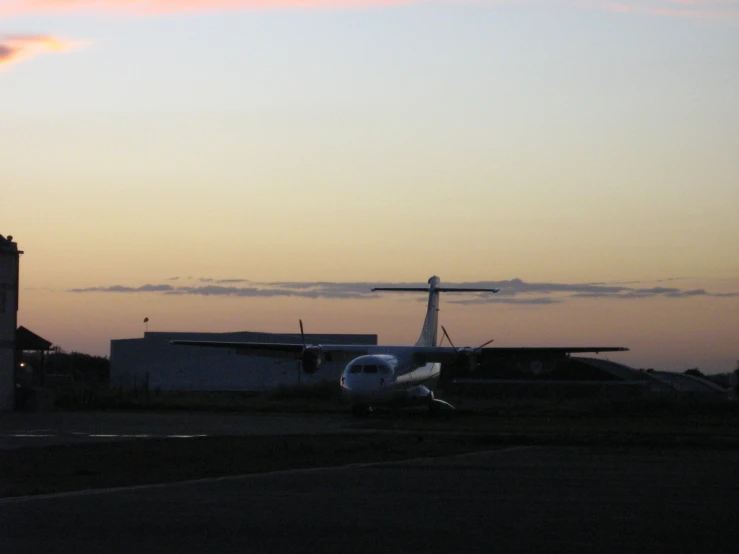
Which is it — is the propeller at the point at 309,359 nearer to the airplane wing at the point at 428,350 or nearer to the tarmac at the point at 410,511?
the airplane wing at the point at 428,350

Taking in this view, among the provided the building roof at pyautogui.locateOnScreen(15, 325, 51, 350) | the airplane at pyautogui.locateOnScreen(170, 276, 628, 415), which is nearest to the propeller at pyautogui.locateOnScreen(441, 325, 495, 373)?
the airplane at pyautogui.locateOnScreen(170, 276, 628, 415)

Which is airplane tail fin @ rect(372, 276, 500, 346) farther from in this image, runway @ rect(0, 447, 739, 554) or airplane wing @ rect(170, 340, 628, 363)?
runway @ rect(0, 447, 739, 554)

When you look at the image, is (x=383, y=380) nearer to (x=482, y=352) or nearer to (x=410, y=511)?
(x=482, y=352)

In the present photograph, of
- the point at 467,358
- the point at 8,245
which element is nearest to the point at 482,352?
the point at 467,358

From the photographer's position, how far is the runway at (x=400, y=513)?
9930mm

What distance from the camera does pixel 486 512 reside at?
12.2m

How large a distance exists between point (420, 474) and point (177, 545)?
7832 mm

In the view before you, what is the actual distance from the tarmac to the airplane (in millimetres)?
20588

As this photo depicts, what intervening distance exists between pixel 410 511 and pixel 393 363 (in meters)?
29.5

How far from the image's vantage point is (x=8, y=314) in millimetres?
42094

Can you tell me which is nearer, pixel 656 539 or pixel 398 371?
pixel 656 539

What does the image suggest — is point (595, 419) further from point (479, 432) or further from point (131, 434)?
point (131, 434)

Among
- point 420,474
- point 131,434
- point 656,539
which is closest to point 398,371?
point 131,434

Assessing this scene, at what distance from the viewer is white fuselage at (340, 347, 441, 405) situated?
39969 mm
